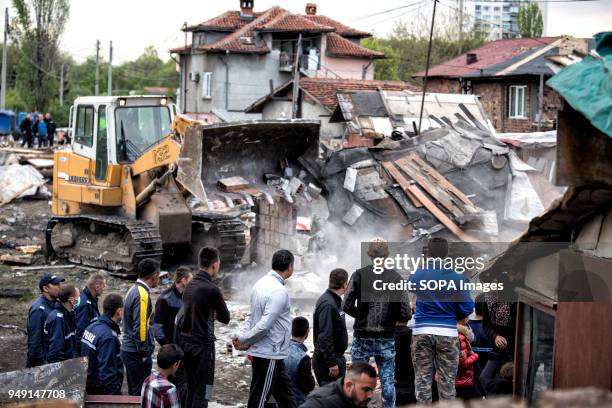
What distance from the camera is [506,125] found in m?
41.9

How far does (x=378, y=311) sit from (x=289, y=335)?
2.87ft

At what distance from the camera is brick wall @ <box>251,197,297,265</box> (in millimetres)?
15156

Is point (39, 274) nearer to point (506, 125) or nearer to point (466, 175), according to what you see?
point (466, 175)

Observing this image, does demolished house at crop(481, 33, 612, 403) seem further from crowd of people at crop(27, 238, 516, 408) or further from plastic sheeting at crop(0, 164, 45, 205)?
plastic sheeting at crop(0, 164, 45, 205)

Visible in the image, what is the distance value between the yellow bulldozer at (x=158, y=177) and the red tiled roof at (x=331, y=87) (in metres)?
21.8

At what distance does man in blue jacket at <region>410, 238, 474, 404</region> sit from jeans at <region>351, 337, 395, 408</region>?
0.99 ft

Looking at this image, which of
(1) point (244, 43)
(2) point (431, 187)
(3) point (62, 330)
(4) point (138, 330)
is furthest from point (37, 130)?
→ (4) point (138, 330)

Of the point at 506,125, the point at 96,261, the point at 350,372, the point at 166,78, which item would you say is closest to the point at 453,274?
the point at 350,372

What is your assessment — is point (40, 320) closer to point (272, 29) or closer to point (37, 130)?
point (37, 130)

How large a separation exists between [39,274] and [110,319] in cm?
926

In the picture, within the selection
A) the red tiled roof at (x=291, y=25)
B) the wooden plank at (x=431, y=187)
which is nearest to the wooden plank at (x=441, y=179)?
the wooden plank at (x=431, y=187)

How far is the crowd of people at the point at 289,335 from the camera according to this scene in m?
7.96

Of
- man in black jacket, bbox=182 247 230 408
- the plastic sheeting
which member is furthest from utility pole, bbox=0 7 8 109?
man in black jacket, bbox=182 247 230 408

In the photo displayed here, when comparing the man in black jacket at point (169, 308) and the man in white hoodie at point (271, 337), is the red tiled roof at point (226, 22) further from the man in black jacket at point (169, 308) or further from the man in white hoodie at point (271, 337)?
the man in white hoodie at point (271, 337)
